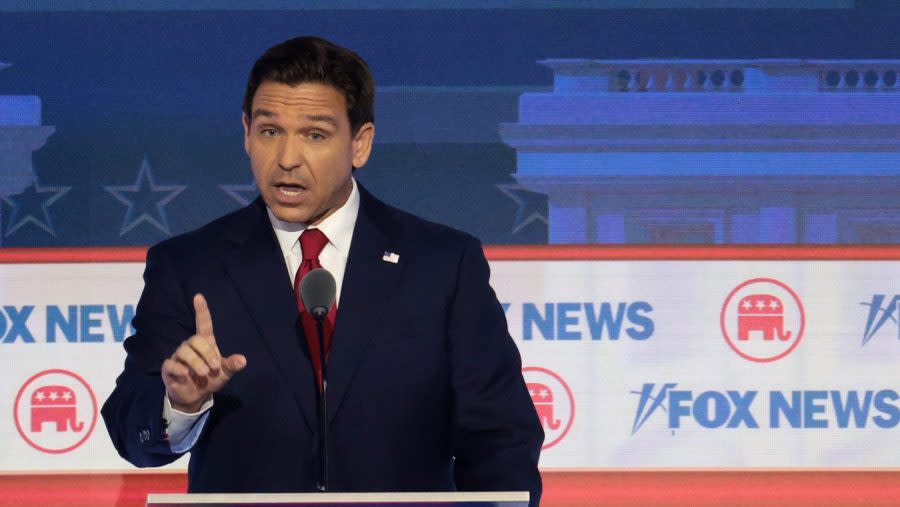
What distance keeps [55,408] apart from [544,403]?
4.36 ft

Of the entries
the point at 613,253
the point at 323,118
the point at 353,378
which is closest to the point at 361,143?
the point at 323,118

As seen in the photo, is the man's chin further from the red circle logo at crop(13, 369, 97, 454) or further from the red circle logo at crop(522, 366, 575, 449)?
the red circle logo at crop(13, 369, 97, 454)

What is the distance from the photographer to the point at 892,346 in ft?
11.0

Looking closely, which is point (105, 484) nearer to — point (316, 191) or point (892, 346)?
point (316, 191)

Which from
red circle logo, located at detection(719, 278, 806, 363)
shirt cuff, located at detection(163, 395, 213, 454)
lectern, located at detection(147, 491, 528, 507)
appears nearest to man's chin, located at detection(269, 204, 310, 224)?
shirt cuff, located at detection(163, 395, 213, 454)

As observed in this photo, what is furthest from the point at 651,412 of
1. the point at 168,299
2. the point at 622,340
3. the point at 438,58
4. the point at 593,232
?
the point at 168,299

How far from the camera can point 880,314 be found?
3.34 meters

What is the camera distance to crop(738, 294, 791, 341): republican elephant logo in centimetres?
334

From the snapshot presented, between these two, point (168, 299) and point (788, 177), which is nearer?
point (168, 299)

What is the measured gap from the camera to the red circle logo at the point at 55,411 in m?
3.31

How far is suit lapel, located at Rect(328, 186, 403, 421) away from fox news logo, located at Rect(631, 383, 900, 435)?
4.89ft

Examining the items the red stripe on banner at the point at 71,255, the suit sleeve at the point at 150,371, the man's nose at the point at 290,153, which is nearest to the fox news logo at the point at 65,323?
the red stripe on banner at the point at 71,255

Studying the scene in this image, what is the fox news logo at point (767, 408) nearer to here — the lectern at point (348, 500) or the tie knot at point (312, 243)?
the tie knot at point (312, 243)

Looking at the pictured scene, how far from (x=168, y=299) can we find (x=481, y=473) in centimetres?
57
